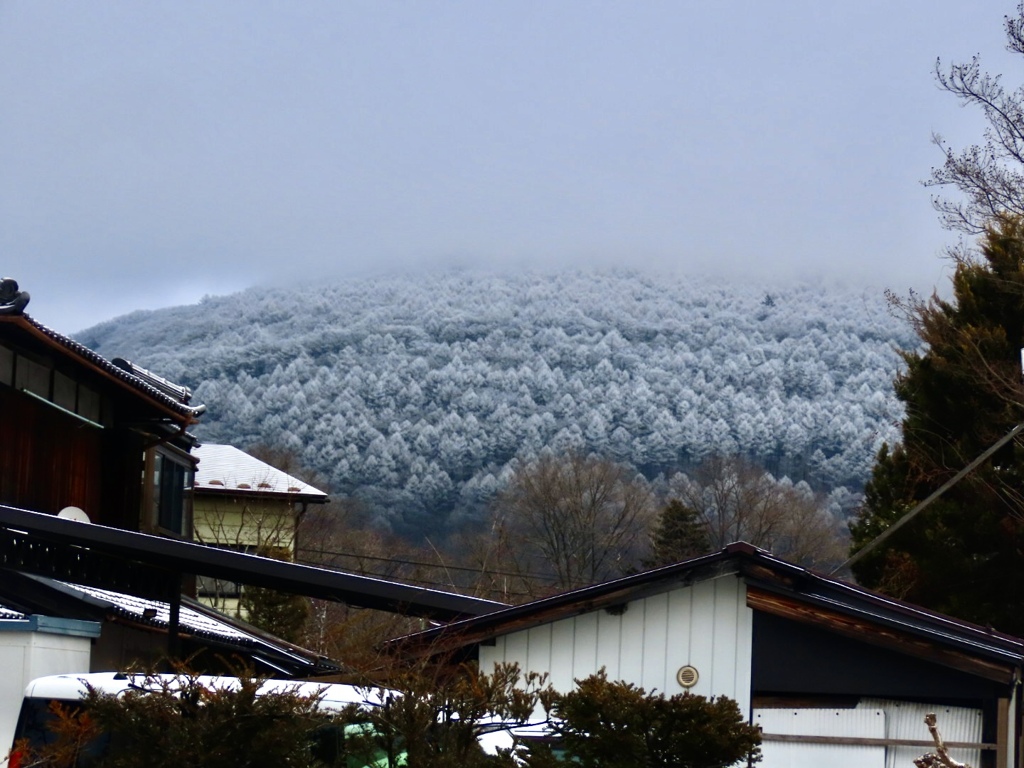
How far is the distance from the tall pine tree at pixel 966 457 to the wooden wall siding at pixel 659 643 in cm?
997

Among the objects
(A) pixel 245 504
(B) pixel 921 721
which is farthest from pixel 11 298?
(A) pixel 245 504

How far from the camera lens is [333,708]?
9.59 meters

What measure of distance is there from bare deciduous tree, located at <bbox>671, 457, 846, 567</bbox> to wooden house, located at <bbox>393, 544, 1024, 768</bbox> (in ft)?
134

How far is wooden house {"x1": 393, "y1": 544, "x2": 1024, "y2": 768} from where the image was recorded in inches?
473

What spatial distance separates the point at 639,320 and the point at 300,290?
48.0 m

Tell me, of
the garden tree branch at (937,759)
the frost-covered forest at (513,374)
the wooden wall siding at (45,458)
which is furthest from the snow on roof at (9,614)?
the frost-covered forest at (513,374)

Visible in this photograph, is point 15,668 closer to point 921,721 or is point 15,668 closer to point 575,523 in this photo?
point 921,721

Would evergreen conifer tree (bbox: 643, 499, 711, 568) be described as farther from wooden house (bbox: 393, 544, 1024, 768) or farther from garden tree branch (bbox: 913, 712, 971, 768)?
garden tree branch (bbox: 913, 712, 971, 768)

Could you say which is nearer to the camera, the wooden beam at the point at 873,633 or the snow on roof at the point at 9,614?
the wooden beam at the point at 873,633

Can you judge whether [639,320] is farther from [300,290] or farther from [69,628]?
[69,628]

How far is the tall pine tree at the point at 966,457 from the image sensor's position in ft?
71.7

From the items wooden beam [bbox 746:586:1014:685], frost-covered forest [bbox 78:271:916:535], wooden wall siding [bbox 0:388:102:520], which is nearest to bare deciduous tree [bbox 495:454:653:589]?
frost-covered forest [bbox 78:271:916:535]

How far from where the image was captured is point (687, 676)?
12.5 meters

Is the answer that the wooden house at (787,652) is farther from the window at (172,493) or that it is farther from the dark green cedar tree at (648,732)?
the window at (172,493)
